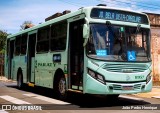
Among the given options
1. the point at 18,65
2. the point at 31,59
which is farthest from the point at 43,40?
the point at 18,65

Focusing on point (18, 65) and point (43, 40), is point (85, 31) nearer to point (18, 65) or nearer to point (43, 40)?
point (43, 40)

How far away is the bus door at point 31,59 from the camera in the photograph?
1601cm

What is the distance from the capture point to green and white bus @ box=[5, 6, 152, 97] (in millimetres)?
10516

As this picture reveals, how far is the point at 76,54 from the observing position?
1159 centimetres

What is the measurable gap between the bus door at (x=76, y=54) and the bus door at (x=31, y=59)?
4488 millimetres

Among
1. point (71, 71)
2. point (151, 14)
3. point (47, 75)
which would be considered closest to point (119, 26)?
point (71, 71)

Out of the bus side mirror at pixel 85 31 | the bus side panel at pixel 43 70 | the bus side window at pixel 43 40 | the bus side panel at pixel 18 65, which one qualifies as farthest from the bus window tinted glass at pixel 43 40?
the bus side mirror at pixel 85 31

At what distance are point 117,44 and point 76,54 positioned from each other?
158 centimetres

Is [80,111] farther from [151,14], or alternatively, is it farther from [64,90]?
[151,14]

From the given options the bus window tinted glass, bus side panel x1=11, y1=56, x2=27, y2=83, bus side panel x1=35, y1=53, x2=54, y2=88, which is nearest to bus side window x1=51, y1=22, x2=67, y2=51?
the bus window tinted glass

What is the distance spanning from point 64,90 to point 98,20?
3.11 metres

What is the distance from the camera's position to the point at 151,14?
2844 cm

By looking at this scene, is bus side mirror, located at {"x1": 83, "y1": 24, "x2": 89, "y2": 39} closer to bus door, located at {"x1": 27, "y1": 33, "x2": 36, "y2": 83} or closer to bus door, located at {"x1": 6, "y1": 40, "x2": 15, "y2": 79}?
bus door, located at {"x1": 27, "y1": 33, "x2": 36, "y2": 83}

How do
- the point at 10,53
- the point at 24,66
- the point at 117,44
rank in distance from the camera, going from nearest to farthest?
the point at 117,44 → the point at 24,66 → the point at 10,53
